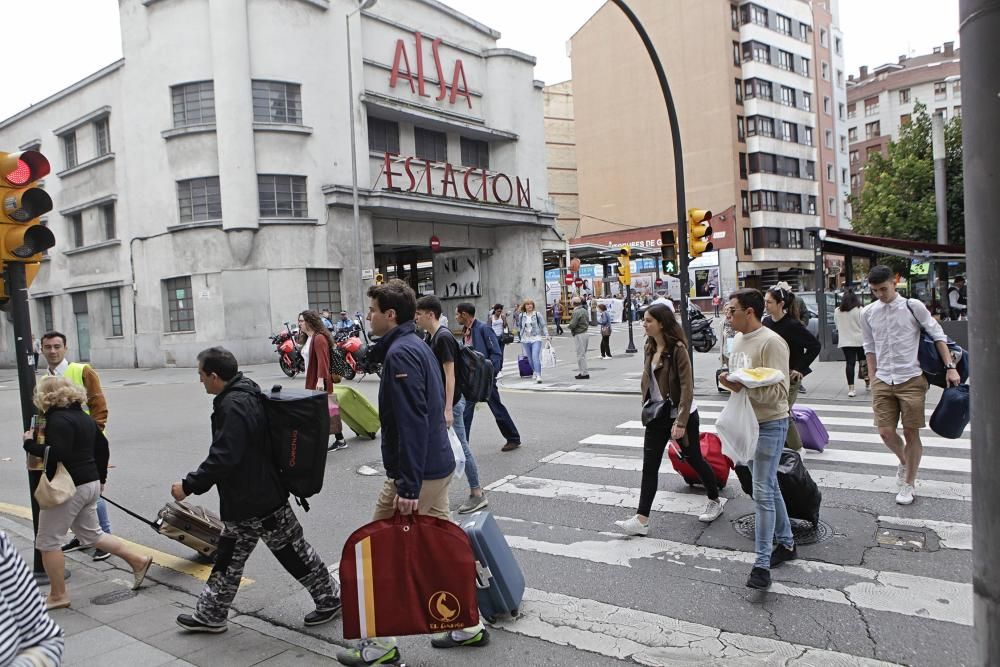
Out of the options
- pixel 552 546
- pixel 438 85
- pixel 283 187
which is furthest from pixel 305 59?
pixel 552 546

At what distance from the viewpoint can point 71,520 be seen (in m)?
4.64

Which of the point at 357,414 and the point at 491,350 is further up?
the point at 491,350

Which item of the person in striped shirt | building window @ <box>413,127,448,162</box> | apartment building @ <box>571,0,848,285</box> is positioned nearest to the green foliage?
building window @ <box>413,127,448,162</box>

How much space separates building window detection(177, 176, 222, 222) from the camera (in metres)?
24.9

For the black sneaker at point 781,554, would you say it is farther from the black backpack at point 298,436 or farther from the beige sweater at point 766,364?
the black backpack at point 298,436

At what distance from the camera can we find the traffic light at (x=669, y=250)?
13812mm

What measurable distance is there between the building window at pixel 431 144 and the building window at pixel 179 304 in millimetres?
10812

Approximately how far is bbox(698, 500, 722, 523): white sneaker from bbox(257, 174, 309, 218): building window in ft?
73.2

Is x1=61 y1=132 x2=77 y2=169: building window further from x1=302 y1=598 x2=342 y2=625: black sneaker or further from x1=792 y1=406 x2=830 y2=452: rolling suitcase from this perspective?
x1=302 y1=598 x2=342 y2=625: black sneaker

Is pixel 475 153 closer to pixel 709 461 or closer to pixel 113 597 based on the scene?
pixel 709 461

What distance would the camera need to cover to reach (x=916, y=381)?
576 cm

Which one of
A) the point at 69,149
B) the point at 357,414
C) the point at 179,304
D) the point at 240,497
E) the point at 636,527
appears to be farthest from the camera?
the point at 69,149

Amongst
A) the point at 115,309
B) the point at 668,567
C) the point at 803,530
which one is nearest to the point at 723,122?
the point at 115,309

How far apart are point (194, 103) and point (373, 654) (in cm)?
2553
